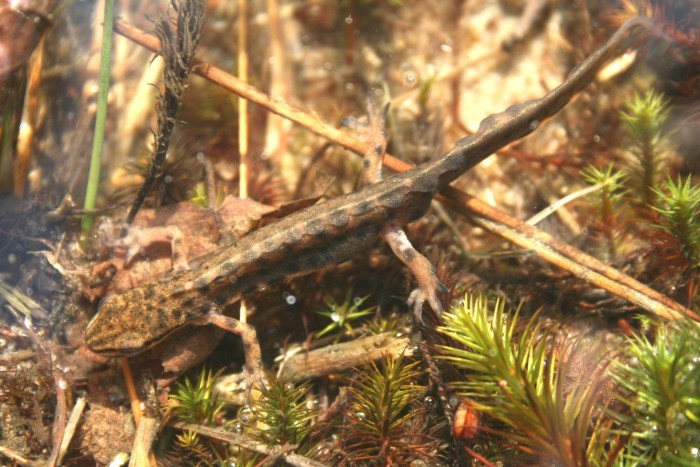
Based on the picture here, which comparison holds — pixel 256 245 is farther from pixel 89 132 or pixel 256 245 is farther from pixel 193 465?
pixel 89 132

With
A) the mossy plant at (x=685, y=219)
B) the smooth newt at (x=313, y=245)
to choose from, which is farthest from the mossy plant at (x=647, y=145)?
the smooth newt at (x=313, y=245)

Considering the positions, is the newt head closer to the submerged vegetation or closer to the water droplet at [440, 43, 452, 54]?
the submerged vegetation

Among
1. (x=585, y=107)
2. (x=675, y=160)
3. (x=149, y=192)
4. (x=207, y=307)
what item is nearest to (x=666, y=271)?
(x=675, y=160)

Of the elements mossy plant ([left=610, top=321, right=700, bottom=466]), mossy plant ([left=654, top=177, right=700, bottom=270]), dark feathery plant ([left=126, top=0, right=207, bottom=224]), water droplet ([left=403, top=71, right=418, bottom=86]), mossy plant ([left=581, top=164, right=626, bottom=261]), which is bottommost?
mossy plant ([left=610, top=321, right=700, bottom=466])

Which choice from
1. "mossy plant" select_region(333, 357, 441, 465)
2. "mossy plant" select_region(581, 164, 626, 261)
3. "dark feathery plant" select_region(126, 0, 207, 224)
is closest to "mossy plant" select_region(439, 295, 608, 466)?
"mossy plant" select_region(333, 357, 441, 465)

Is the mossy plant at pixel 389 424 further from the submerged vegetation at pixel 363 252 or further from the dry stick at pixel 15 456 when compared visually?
the dry stick at pixel 15 456

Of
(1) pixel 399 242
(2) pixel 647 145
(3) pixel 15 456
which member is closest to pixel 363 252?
(1) pixel 399 242
